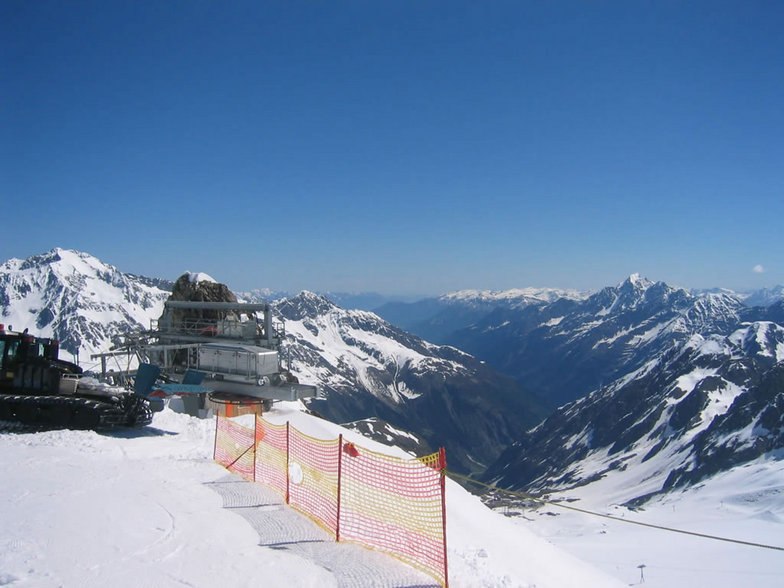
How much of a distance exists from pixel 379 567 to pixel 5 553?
5873 mm

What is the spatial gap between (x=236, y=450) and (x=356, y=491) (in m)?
4.84

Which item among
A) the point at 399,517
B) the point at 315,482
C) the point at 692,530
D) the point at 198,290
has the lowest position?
the point at 692,530

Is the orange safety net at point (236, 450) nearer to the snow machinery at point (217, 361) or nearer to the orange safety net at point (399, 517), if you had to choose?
the orange safety net at point (399, 517)

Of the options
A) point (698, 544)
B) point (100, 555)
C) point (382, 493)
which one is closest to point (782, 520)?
point (698, 544)

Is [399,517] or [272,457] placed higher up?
[272,457]

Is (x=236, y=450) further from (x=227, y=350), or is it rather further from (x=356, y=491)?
(x=227, y=350)

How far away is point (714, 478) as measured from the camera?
154875 millimetres

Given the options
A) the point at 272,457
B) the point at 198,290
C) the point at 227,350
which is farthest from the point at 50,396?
the point at 198,290

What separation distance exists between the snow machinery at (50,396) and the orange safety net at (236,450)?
4.29m

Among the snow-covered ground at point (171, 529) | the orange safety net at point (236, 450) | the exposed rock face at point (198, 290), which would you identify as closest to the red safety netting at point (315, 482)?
the snow-covered ground at point (171, 529)

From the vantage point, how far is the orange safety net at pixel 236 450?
1440 cm

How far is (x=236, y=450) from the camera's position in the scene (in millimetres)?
15414

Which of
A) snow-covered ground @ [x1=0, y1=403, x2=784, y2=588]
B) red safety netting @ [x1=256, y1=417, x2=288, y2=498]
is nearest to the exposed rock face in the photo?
snow-covered ground @ [x1=0, y1=403, x2=784, y2=588]

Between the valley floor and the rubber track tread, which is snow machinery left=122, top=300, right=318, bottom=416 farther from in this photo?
the valley floor
